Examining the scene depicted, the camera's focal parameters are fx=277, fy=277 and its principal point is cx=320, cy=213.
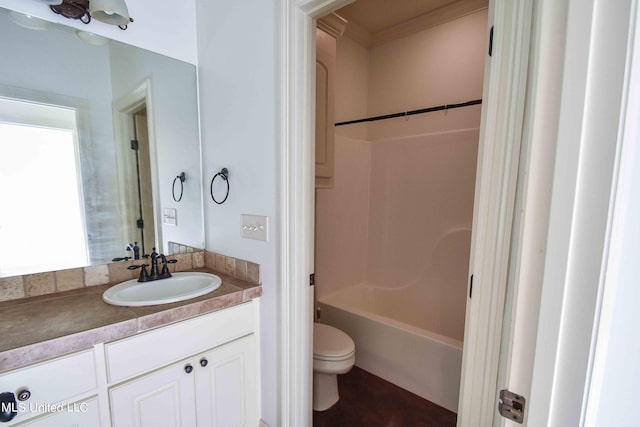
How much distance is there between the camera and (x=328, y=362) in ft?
5.30

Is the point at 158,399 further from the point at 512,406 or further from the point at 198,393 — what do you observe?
the point at 512,406

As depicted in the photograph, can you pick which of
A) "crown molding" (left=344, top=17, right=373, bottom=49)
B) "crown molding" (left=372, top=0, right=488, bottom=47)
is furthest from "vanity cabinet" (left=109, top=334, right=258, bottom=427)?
"crown molding" (left=372, top=0, right=488, bottom=47)

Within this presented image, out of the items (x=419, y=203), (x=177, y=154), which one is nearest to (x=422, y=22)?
(x=419, y=203)

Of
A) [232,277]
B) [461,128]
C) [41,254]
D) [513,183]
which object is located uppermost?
[461,128]

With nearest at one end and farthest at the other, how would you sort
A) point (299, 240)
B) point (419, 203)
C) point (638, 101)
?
point (638, 101)
point (299, 240)
point (419, 203)

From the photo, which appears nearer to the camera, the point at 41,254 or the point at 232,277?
the point at 41,254

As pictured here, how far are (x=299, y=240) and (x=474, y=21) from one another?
2282 mm

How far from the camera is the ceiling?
2172 mm

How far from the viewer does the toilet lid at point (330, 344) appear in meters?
1.63

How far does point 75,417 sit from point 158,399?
0.25 metres

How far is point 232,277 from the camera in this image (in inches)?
57.9

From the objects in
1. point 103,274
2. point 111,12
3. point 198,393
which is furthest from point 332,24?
point 198,393

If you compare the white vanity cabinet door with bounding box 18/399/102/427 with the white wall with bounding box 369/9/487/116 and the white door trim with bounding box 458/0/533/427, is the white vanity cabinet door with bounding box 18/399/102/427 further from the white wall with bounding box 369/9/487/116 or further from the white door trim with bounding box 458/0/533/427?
the white wall with bounding box 369/9/487/116

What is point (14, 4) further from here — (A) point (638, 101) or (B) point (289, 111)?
(A) point (638, 101)
